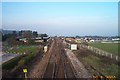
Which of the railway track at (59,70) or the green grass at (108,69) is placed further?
the green grass at (108,69)

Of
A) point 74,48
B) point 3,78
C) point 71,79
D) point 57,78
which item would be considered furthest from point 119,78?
point 74,48

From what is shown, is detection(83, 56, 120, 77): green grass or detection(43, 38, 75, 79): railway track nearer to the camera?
detection(43, 38, 75, 79): railway track

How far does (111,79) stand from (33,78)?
261 inches

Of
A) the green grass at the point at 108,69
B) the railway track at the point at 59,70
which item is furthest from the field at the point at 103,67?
the railway track at the point at 59,70

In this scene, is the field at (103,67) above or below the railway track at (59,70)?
above

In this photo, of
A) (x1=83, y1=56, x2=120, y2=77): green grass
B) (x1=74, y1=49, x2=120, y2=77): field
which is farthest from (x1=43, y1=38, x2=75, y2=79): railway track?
(x1=83, y1=56, x2=120, y2=77): green grass

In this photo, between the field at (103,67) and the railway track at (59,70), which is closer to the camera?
the railway track at (59,70)

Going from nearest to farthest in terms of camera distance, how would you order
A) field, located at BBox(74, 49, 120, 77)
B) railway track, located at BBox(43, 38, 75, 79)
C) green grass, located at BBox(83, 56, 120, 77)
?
railway track, located at BBox(43, 38, 75, 79) < green grass, located at BBox(83, 56, 120, 77) < field, located at BBox(74, 49, 120, 77)

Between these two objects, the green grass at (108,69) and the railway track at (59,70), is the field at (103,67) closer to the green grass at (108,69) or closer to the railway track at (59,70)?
the green grass at (108,69)

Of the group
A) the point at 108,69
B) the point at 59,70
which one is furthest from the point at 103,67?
the point at 59,70

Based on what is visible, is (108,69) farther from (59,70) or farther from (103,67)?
(59,70)

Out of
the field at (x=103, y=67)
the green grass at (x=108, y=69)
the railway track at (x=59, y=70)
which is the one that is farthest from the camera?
the field at (x=103, y=67)

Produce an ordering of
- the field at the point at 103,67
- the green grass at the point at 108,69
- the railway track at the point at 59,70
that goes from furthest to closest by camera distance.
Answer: the field at the point at 103,67 → the green grass at the point at 108,69 → the railway track at the point at 59,70

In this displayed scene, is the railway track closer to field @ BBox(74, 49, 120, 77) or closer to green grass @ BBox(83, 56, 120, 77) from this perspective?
field @ BBox(74, 49, 120, 77)
